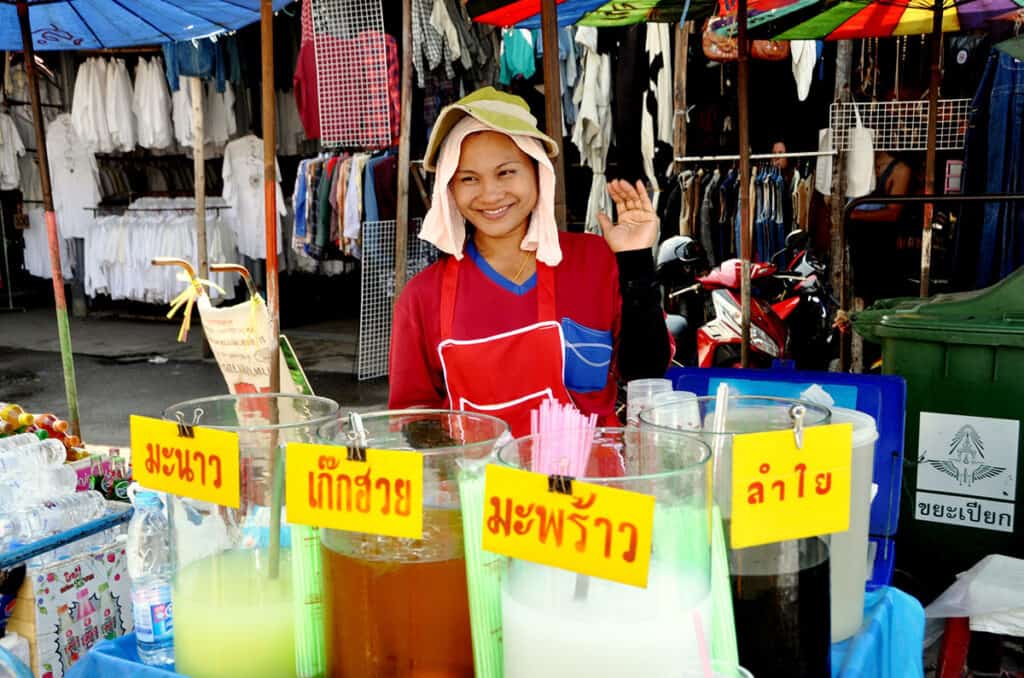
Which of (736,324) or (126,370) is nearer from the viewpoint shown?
(736,324)

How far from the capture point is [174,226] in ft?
28.8

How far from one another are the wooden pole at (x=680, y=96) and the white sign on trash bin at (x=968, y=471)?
429 cm

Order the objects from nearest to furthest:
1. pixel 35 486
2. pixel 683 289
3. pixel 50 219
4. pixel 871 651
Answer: pixel 871 651 < pixel 35 486 < pixel 50 219 < pixel 683 289

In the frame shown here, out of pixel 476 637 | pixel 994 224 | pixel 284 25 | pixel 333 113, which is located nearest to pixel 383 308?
pixel 333 113

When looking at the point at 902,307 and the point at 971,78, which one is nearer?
the point at 902,307

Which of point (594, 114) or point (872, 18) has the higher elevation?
point (872, 18)

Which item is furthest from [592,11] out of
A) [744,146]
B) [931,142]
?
[931,142]

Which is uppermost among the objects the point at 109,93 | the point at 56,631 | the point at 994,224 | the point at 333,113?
the point at 109,93

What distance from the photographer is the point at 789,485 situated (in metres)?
0.94

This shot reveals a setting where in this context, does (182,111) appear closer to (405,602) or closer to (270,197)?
(270,197)

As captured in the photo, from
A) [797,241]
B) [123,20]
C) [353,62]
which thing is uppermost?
[353,62]

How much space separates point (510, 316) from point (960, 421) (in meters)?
1.33

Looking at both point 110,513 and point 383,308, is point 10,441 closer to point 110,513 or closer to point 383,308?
point 110,513

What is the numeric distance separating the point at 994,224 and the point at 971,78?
1325 mm
